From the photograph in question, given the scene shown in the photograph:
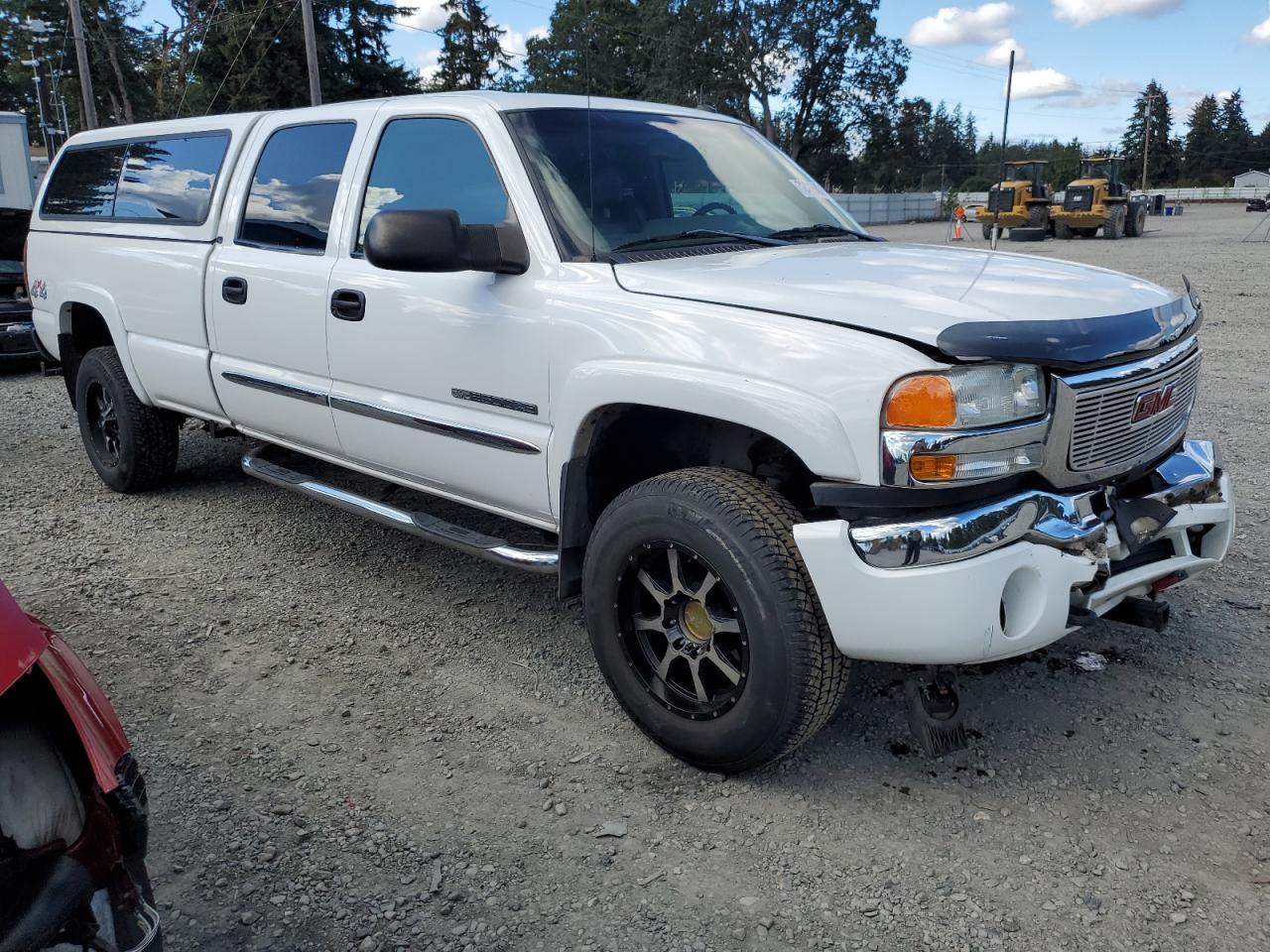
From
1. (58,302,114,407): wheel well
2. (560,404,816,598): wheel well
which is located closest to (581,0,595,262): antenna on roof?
(560,404,816,598): wheel well

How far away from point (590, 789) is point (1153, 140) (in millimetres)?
112821

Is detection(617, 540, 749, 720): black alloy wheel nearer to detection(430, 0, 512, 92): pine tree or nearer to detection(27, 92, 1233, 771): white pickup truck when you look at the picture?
detection(27, 92, 1233, 771): white pickup truck

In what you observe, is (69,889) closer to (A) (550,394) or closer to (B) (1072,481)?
(A) (550,394)

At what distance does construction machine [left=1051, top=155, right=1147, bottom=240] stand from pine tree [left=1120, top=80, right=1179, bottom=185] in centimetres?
6641

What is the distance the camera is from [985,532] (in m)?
2.45

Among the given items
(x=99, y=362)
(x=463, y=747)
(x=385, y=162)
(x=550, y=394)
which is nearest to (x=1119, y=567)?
Answer: (x=550, y=394)

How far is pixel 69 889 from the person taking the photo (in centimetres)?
159

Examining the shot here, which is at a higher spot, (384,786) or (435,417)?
(435,417)

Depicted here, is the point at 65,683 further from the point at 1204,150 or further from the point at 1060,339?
the point at 1204,150

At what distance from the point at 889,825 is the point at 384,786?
4.65ft

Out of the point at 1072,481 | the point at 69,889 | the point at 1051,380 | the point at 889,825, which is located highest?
the point at 1051,380

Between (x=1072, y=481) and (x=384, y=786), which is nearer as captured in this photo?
(x=1072, y=481)

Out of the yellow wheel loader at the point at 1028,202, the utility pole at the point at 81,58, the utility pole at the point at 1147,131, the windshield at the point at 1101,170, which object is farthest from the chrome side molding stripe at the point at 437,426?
the utility pole at the point at 1147,131

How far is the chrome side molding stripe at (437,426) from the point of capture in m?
3.30
